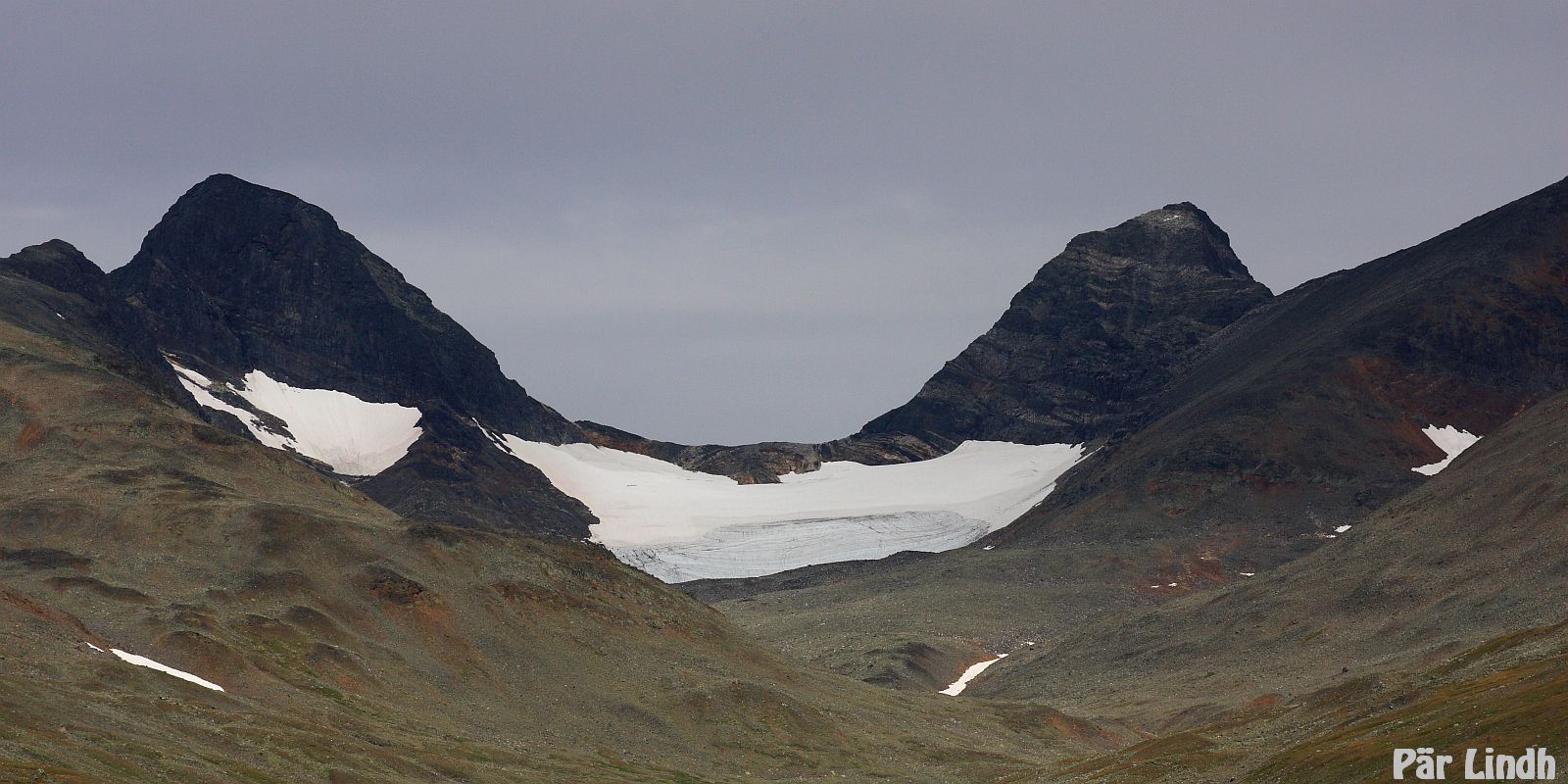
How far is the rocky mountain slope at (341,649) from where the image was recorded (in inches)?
2830

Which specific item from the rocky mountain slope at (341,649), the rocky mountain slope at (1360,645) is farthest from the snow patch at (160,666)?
the rocky mountain slope at (1360,645)

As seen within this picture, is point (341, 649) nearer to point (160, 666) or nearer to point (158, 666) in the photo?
point (160, 666)

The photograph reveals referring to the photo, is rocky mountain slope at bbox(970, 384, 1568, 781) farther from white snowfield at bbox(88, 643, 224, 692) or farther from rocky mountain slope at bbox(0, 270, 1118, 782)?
white snowfield at bbox(88, 643, 224, 692)

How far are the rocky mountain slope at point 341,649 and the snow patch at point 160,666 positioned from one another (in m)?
0.49

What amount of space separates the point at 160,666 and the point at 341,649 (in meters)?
12.4

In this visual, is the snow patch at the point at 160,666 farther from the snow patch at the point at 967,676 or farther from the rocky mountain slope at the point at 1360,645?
the snow patch at the point at 967,676

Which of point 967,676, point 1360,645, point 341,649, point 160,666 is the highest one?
point 1360,645

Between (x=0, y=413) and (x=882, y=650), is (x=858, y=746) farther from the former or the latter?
(x=0, y=413)

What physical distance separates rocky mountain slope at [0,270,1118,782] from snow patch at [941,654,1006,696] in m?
22.8

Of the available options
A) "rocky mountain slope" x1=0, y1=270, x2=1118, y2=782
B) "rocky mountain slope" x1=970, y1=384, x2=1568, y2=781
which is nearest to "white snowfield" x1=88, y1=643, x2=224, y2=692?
"rocky mountain slope" x1=0, y1=270, x2=1118, y2=782

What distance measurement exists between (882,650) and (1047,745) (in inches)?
1425

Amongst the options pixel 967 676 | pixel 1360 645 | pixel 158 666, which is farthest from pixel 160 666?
pixel 967 676

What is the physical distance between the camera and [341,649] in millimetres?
90125

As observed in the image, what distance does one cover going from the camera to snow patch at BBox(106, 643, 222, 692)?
77.8 m
